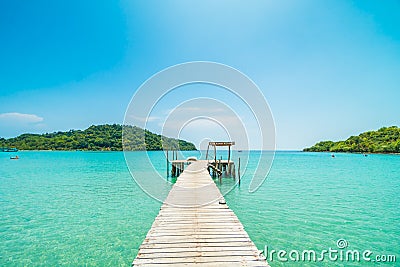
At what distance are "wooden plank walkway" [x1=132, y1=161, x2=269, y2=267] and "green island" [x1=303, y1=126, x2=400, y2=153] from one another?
103 m

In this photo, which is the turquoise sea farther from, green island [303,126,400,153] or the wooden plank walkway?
green island [303,126,400,153]


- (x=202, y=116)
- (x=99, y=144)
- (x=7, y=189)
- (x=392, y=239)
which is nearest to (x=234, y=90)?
(x=202, y=116)

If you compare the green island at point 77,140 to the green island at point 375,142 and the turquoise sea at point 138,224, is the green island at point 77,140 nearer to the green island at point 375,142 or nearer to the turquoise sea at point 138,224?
the turquoise sea at point 138,224

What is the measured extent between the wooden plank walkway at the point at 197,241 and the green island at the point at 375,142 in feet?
337

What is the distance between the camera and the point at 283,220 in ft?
34.1

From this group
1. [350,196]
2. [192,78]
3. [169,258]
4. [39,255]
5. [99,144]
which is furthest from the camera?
[99,144]

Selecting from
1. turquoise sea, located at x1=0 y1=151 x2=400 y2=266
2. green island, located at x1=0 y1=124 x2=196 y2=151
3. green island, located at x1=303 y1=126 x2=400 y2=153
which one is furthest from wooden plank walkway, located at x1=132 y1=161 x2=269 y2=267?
green island, located at x1=303 y1=126 x2=400 y2=153

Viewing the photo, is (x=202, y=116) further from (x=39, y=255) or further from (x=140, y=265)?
(x=140, y=265)

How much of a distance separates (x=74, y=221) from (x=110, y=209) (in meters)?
2.09

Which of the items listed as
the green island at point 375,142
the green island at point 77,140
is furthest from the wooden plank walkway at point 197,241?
the green island at point 375,142

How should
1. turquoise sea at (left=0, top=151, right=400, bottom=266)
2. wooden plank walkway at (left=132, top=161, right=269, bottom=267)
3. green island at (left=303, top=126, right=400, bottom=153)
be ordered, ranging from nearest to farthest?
wooden plank walkway at (left=132, top=161, right=269, bottom=267) → turquoise sea at (left=0, top=151, right=400, bottom=266) → green island at (left=303, top=126, right=400, bottom=153)

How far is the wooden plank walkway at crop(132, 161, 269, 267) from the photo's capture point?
162 inches

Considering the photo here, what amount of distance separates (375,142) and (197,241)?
4531 inches

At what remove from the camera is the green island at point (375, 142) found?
8872 cm
